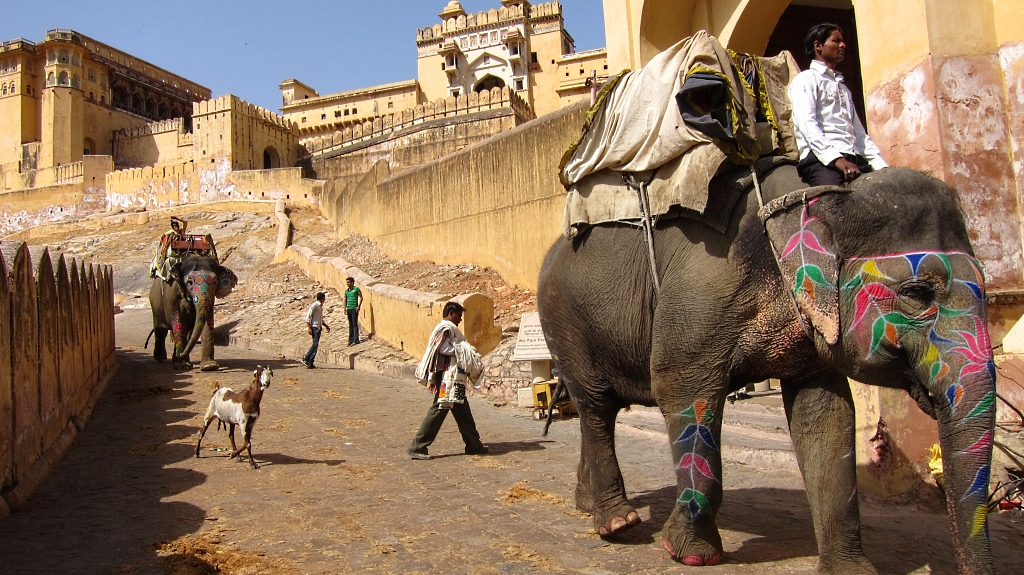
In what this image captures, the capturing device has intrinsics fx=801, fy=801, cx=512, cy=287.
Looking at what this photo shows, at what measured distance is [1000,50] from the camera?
18.0 feet

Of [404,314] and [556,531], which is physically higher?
[404,314]

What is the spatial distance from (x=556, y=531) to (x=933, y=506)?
2.44m

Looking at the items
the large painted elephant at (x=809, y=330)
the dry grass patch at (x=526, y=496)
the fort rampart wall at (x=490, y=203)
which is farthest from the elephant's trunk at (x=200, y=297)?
the large painted elephant at (x=809, y=330)

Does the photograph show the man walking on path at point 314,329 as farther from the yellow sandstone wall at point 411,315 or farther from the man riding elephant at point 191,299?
the man riding elephant at point 191,299

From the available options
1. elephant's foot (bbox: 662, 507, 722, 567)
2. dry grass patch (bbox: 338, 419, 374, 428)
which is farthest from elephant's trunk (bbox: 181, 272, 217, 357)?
elephant's foot (bbox: 662, 507, 722, 567)

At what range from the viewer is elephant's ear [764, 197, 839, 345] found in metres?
3.38

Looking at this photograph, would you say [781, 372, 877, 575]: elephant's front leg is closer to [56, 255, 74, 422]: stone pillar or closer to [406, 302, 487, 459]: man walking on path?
[406, 302, 487, 459]: man walking on path

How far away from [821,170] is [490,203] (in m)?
13.9

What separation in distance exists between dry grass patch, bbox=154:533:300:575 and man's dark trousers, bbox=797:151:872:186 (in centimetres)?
309

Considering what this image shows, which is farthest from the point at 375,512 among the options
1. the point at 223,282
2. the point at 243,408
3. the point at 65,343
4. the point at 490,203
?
the point at 490,203

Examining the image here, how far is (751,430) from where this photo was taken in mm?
7359

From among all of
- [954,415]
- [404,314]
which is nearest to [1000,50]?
[954,415]

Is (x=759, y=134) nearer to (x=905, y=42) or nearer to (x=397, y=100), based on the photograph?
(x=905, y=42)

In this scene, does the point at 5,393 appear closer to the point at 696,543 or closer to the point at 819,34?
the point at 696,543
